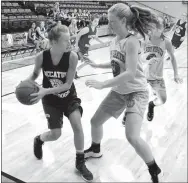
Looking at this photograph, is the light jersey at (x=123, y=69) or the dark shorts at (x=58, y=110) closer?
the light jersey at (x=123, y=69)

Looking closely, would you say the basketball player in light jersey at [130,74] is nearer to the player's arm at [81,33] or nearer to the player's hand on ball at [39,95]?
the player's hand on ball at [39,95]

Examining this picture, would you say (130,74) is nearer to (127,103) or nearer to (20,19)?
(127,103)

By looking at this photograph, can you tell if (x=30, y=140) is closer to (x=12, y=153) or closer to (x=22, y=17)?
(x=12, y=153)

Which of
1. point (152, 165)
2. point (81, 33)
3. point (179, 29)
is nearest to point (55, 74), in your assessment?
point (152, 165)

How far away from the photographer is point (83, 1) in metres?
15.1

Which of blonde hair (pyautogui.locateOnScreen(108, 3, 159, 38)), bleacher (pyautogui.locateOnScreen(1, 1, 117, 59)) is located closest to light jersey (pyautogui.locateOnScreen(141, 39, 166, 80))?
blonde hair (pyautogui.locateOnScreen(108, 3, 159, 38))

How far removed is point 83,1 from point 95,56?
7612 mm

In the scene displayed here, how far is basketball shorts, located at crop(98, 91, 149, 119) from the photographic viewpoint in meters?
1.97

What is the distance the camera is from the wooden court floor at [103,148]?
2.25m

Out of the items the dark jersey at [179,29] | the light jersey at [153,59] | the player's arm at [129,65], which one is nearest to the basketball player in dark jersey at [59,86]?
the player's arm at [129,65]

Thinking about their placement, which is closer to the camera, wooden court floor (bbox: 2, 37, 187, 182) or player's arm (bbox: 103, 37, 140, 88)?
player's arm (bbox: 103, 37, 140, 88)

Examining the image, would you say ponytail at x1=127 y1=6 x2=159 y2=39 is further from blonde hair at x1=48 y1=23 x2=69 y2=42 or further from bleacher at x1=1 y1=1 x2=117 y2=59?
bleacher at x1=1 y1=1 x2=117 y2=59

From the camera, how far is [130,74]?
5.81 feet

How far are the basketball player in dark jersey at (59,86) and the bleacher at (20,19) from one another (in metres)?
5.50
